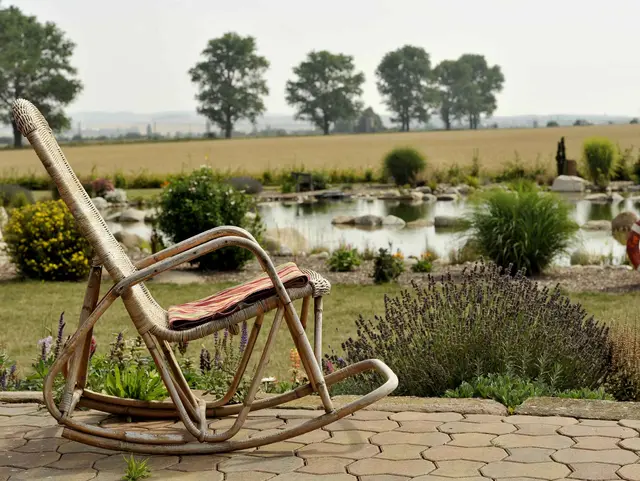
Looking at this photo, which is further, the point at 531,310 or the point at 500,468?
the point at 531,310

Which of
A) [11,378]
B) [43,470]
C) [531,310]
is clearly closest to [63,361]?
[43,470]

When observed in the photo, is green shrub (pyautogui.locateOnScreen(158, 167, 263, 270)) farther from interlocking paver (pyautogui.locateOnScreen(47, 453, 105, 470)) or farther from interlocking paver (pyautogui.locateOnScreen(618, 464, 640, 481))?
interlocking paver (pyautogui.locateOnScreen(618, 464, 640, 481))

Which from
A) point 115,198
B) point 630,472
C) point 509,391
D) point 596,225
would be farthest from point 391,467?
point 115,198

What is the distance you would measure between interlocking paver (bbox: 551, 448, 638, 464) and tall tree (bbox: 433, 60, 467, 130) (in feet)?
345

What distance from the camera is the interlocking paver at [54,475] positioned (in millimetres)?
3215

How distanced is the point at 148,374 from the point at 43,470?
0.97 meters

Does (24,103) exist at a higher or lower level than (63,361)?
higher

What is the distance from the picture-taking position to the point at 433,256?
11.0 metres

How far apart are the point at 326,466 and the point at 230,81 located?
82623 millimetres

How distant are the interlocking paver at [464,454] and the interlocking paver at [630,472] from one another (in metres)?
0.41

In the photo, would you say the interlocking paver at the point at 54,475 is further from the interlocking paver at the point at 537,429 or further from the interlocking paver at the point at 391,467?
the interlocking paver at the point at 537,429

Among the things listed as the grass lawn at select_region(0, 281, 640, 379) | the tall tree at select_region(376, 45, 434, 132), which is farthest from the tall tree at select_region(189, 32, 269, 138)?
the grass lawn at select_region(0, 281, 640, 379)

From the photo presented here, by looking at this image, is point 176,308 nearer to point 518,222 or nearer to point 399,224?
point 518,222

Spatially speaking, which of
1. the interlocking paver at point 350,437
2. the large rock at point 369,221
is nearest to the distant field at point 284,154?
the large rock at point 369,221
